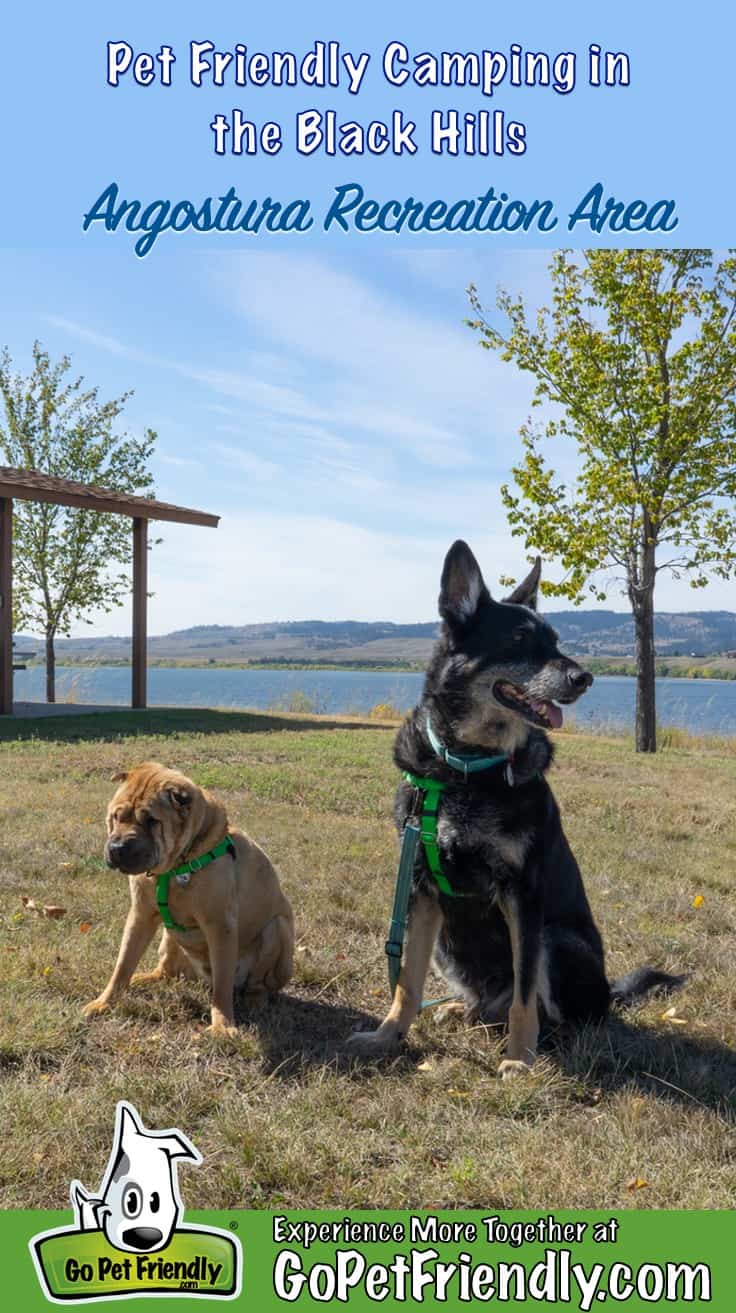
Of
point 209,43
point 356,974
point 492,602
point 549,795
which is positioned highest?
point 209,43

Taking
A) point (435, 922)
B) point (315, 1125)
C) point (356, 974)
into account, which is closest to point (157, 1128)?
point (315, 1125)

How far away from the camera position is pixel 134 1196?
2.30 meters

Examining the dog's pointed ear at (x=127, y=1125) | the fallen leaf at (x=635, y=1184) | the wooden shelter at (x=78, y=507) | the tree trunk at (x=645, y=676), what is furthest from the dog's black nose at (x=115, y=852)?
the tree trunk at (x=645, y=676)

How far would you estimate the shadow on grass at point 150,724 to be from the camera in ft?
44.1

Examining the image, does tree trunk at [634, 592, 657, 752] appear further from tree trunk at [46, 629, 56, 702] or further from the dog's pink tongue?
tree trunk at [46, 629, 56, 702]

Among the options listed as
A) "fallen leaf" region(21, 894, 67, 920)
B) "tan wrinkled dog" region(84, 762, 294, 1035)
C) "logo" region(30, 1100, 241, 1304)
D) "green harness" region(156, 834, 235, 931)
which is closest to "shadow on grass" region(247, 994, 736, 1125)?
"tan wrinkled dog" region(84, 762, 294, 1035)

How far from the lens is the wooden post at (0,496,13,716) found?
636 inches

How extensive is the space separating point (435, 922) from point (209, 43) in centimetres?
381

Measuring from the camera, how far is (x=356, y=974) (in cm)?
467

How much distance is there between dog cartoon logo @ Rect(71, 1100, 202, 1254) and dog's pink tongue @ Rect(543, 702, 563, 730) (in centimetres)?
200

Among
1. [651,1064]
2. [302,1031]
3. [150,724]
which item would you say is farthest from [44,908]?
[150,724]

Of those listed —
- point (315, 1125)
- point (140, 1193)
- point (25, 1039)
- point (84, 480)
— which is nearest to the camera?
point (140, 1193)

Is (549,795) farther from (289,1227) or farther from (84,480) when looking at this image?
(84,480)

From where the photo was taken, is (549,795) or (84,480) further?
(84,480)
